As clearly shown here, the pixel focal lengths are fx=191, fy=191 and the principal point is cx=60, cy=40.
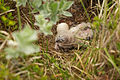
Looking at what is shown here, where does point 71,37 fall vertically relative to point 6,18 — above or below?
below

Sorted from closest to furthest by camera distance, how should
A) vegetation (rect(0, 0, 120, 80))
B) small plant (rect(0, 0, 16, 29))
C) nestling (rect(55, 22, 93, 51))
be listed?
vegetation (rect(0, 0, 120, 80)), small plant (rect(0, 0, 16, 29)), nestling (rect(55, 22, 93, 51))

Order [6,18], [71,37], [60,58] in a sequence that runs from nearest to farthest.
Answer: [6,18], [60,58], [71,37]

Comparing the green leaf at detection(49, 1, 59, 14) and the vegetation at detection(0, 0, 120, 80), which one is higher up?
the green leaf at detection(49, 1, 59, 14)

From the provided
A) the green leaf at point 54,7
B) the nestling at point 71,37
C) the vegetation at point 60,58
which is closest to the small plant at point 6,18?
the vegetation at point 60,58

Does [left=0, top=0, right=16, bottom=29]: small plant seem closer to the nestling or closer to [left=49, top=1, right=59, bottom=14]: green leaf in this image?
[left=49, top=1, right=59, bottom=14]: green leaf

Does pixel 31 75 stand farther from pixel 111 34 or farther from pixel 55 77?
pixel 111 34

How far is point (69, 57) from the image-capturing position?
2.54 m

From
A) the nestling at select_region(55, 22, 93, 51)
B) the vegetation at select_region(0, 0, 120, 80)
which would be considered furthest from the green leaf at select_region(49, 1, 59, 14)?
the nestling at select_region(55, 22, 93, 51)

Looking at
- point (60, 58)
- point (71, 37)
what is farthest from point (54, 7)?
point (60, 58)

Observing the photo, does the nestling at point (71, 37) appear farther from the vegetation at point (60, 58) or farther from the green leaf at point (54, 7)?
the green leaf at point (54, 7)

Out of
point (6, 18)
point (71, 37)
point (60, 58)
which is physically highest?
point (6, 18)

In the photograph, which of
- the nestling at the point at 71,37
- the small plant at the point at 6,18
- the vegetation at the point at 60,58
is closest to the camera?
the vegetation at the point at 60,58

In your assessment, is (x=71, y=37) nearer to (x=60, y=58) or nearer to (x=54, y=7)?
(x=60, y=58)

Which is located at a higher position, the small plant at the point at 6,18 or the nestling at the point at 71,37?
the small plant at the point at 6,18
